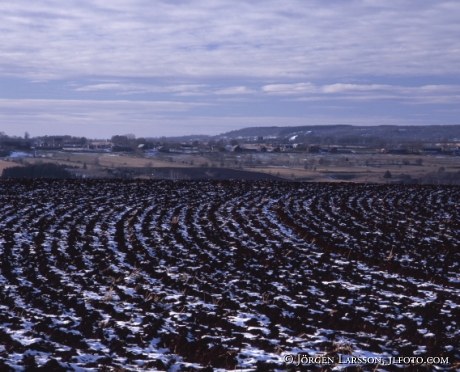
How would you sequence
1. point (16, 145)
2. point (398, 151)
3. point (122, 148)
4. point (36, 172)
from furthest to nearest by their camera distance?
point (398, 151) < point (122, 148) < point (16, 145) < point (36, 172)

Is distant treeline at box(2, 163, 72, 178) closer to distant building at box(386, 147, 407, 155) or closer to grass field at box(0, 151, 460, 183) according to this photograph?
grass field at box(0, 151, 460, 183)

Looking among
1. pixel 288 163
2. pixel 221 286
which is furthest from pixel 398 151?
pixel 221 286

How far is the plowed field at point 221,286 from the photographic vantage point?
A: 8.99m

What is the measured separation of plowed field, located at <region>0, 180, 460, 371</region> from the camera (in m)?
8.99

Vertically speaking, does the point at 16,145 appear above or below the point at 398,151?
below

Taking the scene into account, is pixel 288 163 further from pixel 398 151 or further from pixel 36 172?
pixel 36 172

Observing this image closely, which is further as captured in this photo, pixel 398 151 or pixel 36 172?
pixel 398 151

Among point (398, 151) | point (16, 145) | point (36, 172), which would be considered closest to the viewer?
point (36, 172)

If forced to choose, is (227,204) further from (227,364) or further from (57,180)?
(227,364)

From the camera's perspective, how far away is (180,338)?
9.39 meters

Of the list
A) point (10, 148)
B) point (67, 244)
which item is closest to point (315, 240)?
point (67, 244)

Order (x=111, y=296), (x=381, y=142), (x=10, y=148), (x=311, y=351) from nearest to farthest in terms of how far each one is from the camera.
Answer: (x=311, y=351) < (x=111, y=296) < (x=10, y=148) < (x=381, y=142)

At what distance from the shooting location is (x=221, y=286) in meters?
12.7

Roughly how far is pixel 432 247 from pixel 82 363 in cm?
1169
